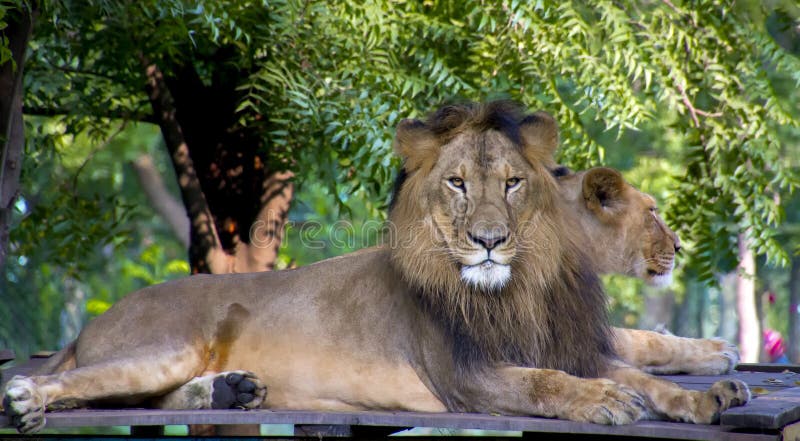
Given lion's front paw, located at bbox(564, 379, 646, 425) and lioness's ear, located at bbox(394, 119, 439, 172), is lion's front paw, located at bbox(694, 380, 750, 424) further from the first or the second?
lioness's ear, located at bbox(394, 119, 439, 172)

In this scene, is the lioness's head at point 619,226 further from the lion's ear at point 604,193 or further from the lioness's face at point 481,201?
the lioness's face at point 481,201

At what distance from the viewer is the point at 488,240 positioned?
3.63 metres

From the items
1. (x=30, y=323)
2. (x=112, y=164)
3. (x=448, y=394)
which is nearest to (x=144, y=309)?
(x=448, y=394)

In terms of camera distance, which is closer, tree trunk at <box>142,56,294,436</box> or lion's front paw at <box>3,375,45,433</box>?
lion's front paw at <box>3,375,45,433</box>

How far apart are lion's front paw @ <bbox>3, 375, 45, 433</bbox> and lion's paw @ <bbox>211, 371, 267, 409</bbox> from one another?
672 mm

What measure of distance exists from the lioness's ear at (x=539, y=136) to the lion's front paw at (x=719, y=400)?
42.7 inches

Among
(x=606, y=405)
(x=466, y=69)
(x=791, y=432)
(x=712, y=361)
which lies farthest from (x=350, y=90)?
(x=791, y=432)

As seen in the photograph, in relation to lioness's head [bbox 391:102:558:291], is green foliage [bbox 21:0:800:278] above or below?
above

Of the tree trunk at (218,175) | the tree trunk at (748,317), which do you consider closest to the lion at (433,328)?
the tree trunk at (218,175)

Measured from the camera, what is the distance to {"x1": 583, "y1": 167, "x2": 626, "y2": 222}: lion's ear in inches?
177

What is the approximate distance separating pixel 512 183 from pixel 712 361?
62.5 inches

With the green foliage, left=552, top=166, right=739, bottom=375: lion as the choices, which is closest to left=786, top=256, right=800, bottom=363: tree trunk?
the green foliage

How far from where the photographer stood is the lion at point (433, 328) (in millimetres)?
3688

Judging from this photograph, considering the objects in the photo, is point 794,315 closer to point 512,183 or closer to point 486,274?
point 512,183
